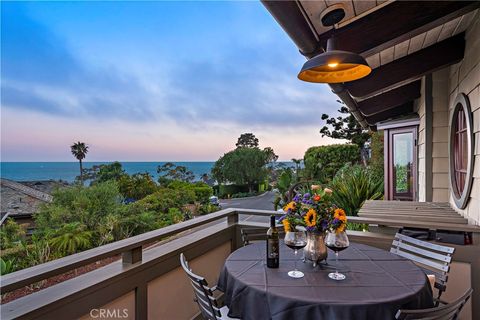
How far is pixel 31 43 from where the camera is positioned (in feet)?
21.5

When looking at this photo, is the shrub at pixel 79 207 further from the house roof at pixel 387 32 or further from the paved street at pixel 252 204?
the house roof at pixel 387 32

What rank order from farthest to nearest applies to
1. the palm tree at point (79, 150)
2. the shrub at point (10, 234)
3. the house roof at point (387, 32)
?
the palm tree at point (79, 150) → the shrub at point (10, 234) → the house roof at point (387, 32)

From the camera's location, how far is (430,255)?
6.85 ft

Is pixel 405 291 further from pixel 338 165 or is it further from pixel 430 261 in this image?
pixel 338 165

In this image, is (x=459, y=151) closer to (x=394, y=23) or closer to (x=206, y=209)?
(x=394, y=23)

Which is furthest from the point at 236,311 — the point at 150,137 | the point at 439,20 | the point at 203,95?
the point at 150,137

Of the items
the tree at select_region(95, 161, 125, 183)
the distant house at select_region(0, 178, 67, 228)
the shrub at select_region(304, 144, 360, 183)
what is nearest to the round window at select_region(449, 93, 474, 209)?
the shrub at select_region(304, 144, 360, 183)

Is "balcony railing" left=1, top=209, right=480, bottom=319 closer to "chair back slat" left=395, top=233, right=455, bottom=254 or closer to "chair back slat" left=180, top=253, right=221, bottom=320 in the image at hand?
"chair back slat" left=395, top=233, right=455, bottom=254

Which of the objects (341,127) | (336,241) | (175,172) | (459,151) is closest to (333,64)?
(336,241)

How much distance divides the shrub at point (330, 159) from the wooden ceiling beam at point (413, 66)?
8.37 m

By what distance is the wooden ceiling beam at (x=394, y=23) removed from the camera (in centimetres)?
220

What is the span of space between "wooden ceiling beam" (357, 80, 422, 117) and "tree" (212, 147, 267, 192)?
72.2ft

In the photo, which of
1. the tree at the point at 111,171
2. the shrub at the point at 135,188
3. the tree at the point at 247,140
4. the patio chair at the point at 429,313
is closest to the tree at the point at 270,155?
the tree at the point at 247,140

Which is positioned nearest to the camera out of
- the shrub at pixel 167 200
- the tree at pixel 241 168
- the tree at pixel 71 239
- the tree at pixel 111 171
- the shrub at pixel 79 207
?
the tree at pixel 71 239
